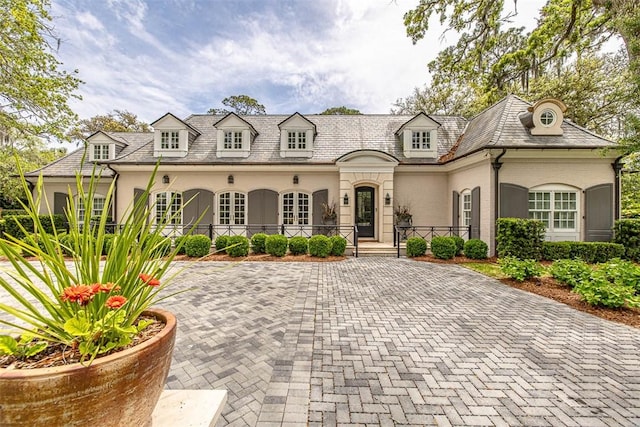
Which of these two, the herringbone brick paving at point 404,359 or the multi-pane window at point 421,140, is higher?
the multi-pane window at point 421,140

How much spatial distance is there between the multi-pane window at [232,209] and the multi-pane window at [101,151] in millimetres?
7247

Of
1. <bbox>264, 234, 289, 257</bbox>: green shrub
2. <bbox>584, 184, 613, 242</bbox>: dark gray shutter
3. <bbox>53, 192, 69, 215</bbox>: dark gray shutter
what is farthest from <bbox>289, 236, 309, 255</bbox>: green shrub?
<bbox>53, 192, 69, 215</bbox>: dark gray shutter

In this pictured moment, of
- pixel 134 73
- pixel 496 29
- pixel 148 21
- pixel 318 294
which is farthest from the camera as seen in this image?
pixel 134 73

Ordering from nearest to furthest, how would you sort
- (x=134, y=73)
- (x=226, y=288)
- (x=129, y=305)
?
(x=129, y=305), (x=226, y=288), (x=134, y=73)

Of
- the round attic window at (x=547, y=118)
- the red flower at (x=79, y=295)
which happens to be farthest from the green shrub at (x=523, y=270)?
the red flower at (x=79, y=295)

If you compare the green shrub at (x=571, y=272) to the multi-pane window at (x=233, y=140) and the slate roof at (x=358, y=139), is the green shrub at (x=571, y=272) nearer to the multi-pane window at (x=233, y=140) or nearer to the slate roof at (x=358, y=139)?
the slate roof at (x=358, y=139)

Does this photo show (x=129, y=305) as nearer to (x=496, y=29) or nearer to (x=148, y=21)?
(x=148, y=21)

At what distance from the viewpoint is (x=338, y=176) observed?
41.1ft

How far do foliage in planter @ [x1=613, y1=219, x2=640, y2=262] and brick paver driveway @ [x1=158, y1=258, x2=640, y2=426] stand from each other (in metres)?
7.05

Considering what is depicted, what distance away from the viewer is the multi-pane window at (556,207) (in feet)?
32.0

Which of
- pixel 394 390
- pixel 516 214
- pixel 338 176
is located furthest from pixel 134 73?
pixel 516 214

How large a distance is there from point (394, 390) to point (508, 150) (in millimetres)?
9900

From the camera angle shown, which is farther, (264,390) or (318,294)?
(318,294)

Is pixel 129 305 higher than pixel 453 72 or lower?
lower
